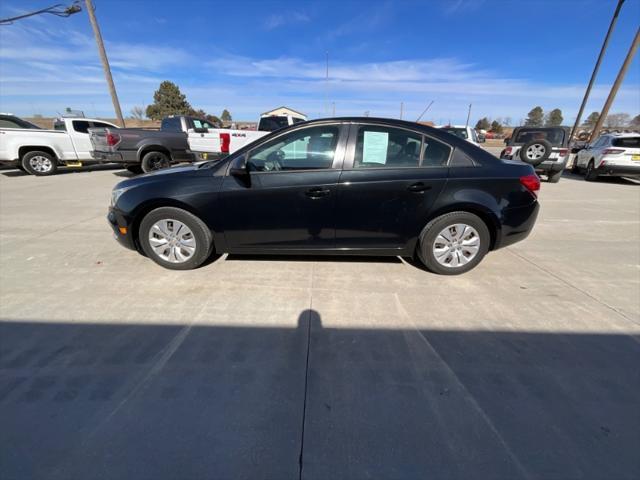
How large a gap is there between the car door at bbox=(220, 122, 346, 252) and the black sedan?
0.03ft

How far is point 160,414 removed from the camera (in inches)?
67.9

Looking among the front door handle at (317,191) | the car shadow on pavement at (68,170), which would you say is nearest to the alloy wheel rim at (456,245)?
the front door handle at (317,191)

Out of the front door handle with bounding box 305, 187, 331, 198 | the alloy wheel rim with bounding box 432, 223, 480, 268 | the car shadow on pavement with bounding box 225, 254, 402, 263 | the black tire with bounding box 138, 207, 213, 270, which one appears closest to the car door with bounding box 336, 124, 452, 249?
the front door handle with bounding box 305, 187, 331, 198

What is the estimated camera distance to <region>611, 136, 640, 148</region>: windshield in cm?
906

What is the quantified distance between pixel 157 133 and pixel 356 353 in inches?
377

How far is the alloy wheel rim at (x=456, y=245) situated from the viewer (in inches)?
129

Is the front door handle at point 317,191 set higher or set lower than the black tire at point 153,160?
higher

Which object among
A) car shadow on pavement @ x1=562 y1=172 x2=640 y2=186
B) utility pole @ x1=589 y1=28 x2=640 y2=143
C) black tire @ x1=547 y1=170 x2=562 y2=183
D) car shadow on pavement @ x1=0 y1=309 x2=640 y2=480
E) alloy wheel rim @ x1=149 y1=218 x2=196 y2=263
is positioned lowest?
car shadow on pavement @ x1=562 y1=172 x2=640 y2=186

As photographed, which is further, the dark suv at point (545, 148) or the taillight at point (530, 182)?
the dark suv at point (545, 148)

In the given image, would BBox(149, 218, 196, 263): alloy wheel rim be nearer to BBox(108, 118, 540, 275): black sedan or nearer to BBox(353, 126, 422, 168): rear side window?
BBox(108, 118, 540, 275): black sedan

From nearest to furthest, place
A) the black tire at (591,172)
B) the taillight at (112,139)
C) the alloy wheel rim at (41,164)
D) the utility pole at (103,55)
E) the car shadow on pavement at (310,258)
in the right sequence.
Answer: the car shadow on pavement at (310,258)
the taillight at (112,139)
the alloy wheel rim at (41,164)
the black tire at (591,172)
the utility pole at (103,55)

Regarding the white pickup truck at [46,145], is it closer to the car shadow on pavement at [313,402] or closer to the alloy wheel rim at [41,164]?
the alloy wheel rim at [41,164]

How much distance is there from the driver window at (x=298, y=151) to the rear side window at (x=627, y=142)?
1090cm

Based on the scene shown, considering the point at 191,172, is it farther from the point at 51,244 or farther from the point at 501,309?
the point at 501,309
